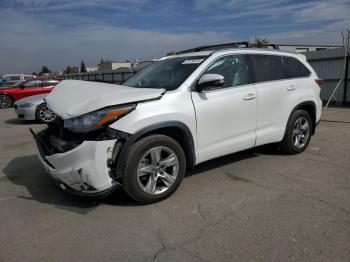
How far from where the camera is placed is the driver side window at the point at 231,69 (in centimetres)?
443

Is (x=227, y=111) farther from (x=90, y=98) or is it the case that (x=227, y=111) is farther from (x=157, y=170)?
(x=90, y=98)

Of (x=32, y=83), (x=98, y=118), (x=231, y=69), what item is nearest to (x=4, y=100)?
(x=32, y=83)

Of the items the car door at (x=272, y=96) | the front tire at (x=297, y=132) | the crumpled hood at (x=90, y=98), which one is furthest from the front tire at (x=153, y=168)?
the front tire at (x=297, y=132)

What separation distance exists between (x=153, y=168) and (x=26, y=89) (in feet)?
45.9

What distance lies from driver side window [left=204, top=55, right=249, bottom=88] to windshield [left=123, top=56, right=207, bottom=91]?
207 millimetres

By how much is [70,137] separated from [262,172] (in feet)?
8.82

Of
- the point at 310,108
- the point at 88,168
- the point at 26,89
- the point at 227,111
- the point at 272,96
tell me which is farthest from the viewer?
the point at 26,89

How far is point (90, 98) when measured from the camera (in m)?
3.64

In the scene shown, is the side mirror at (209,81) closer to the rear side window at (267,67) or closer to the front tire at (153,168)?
the front tire at (153,168)

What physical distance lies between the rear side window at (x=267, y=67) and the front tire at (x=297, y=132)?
73cm

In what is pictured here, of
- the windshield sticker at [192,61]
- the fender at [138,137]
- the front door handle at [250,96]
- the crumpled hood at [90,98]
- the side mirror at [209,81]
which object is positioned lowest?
the fender at [138,137]

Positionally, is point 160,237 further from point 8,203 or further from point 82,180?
point 8,203

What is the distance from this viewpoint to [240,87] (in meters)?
4.57

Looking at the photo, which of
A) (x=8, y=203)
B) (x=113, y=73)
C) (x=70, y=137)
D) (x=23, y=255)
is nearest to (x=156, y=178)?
(x=70, y=137)
